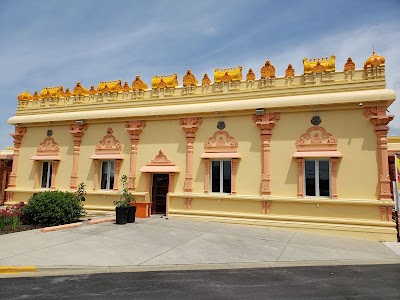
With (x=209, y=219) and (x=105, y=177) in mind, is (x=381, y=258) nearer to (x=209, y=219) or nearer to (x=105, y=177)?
(x=209, y=219)

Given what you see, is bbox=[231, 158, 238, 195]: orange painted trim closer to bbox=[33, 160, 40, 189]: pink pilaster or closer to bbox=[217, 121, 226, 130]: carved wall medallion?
bbox=[217, 121, 226, 130]: carved wall medallion

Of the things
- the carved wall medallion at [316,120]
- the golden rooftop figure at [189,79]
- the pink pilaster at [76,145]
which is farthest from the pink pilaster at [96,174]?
the carved wall medallion at [316,120]

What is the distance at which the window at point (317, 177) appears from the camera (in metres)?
12.5

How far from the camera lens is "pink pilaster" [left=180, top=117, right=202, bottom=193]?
567 inches

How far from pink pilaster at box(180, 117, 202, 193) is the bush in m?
5.07

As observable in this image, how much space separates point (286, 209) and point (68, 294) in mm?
9416

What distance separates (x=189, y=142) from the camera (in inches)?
575

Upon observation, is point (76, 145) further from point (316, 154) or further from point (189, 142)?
point (316, 154)

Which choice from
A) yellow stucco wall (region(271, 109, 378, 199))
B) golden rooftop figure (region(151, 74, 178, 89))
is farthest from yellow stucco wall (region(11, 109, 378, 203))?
golden rooftop figure (region(151, 74, 178, 89))

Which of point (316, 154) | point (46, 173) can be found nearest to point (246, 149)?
point (316, 154)

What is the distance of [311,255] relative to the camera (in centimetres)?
881

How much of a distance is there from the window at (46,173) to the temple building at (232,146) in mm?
59

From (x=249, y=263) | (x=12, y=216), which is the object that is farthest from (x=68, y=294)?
(x=12, y=216)

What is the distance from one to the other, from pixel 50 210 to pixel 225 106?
8672mm
